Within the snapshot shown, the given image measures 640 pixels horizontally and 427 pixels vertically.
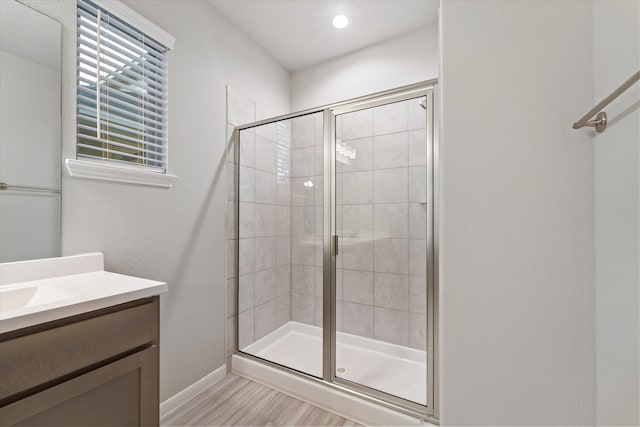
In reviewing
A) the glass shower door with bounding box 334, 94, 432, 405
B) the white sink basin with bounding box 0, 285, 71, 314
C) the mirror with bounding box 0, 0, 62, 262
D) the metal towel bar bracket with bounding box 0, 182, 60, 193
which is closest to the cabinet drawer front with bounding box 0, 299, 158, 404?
the white sink basin with bounding box 0, 285, 71, 314

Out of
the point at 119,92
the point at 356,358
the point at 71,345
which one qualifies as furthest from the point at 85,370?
the point at 356,358

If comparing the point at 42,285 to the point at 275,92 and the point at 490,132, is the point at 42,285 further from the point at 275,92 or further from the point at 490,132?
the point at 275,92

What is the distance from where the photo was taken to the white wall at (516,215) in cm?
76

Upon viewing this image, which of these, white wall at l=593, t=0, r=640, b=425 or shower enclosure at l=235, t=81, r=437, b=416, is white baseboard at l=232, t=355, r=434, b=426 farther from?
white wall at l=593, t=0, r=640, b=425

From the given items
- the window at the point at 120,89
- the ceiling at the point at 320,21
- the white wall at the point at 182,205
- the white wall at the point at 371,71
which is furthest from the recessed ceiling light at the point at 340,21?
the window at the point at 120,89

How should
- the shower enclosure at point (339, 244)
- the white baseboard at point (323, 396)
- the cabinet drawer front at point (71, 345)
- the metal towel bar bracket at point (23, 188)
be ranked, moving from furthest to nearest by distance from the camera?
the shower enclosure at point (339, 244) → the white baseboard at point (323, 396) → the metal towel bar bracket at point (23, 188) → the cabinet drawer front at point (71, 345)

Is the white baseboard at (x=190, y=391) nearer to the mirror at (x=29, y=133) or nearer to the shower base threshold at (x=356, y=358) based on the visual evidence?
the shower base threshold at (x=356, y=358)

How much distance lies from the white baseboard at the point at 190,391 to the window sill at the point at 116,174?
1211 mm

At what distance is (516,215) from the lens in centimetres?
83

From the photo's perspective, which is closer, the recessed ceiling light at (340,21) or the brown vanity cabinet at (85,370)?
the brown vanity cabinet at (85,370)

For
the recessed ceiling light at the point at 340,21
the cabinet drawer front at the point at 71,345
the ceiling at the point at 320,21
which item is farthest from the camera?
the recessed ceiling light at the point at 340,21

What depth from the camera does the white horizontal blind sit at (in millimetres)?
1292

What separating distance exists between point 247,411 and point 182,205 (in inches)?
49.4

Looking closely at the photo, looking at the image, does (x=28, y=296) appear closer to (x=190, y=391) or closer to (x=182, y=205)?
(x=182, y=205)
